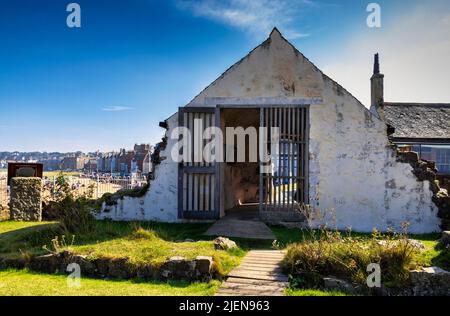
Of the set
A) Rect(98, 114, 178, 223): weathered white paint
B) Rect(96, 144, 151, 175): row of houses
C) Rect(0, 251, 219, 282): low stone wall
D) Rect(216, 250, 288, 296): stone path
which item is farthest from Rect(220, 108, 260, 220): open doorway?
Rect(96, 144, 151, 175): row of houses

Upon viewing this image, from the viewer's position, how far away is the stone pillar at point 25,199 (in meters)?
11.6

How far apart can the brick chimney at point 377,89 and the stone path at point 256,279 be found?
1560 cm

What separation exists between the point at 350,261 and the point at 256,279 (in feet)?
5.40

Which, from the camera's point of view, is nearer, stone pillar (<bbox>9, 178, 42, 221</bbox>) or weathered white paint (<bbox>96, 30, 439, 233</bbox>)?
weathered white paint (<bbox>96, 30, 439, 233</bbox>)

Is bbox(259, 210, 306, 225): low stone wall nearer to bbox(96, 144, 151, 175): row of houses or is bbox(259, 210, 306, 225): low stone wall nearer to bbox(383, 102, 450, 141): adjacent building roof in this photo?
bbox(383, 102, 450, 141): adjacent building roof

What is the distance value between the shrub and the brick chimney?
1512 centimetres

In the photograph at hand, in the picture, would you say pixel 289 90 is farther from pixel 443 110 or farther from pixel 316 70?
pixel 443 110

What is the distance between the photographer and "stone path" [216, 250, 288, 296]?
5347 mm

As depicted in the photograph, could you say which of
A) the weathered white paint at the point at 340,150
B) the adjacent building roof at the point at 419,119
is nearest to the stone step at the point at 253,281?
the weathered white paint at the point at 340,150

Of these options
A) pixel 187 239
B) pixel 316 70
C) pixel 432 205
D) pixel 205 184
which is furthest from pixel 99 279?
pixel 432 205

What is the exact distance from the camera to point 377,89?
2030 centimetres

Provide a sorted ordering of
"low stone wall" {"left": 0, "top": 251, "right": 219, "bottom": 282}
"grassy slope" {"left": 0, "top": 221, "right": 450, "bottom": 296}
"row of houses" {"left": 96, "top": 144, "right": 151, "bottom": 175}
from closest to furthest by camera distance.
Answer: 1. "grassy slope" {"left": 0, "top": 221, "right": 450, "bottom": 296}
2. "low stone wall" {"left": 0, "top": 251, "right": 219, "bottom": 282}
3. "row of houses" {"left": 96, "top": 144, "right": 151, "bottom": 175}

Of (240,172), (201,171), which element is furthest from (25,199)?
(240,172)

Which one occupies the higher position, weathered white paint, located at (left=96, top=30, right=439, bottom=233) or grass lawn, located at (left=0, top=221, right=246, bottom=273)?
weathered white paint, located at (left=96, top=30, right=439, bottom=233)
